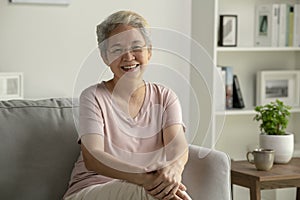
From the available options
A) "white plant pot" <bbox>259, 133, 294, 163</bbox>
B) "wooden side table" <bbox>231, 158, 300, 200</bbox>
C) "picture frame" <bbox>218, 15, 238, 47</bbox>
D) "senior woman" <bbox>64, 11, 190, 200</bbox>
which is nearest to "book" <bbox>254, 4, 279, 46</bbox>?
"picture frame" <bbox>218, 15, 238, 47</bbox>

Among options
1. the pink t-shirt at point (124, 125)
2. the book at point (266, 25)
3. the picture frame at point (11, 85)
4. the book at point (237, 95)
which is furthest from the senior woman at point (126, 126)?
the book at point (266, 25)

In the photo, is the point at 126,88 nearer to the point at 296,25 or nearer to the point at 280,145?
the point at 280,145

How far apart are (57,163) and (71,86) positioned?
0.65 metres

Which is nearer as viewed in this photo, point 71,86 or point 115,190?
point 115,190

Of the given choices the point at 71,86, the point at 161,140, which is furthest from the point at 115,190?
the point at 71,86

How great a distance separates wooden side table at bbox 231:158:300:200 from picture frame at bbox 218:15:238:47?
732 mm

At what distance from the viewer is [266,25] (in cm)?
373

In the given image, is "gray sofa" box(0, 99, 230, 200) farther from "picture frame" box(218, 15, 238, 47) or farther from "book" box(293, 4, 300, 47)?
"book" box(293, 4, 300, 47)

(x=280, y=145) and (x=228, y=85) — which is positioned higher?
(x=228, y=85)

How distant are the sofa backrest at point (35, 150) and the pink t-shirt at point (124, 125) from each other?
79 millimetres

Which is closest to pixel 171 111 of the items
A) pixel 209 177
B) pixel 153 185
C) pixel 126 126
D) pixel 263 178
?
pixel 126 126

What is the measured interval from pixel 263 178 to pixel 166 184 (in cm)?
78

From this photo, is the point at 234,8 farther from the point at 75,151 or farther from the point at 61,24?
the point at 75,151

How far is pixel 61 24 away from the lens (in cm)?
317
